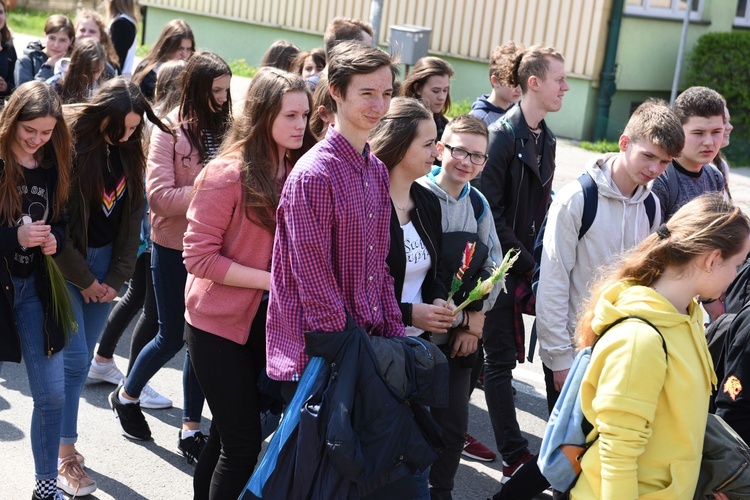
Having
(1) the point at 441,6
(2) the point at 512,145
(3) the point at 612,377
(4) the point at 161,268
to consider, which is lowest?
(4) the point at 161,268

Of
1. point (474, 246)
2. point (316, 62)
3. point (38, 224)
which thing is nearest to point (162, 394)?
point (38, 224)

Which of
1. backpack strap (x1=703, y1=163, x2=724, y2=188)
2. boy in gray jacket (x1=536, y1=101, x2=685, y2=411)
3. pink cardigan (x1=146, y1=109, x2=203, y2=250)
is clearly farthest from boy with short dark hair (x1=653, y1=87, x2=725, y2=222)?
pink cardigan (x1=146, y1=109, x2=203, y2=250)

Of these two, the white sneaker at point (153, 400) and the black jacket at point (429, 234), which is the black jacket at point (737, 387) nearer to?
the black jacket at point (429, 234)

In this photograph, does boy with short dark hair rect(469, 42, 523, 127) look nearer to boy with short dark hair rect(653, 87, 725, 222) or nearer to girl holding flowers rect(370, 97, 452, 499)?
boy with short dark hair rect(653, 87, 725, 222)

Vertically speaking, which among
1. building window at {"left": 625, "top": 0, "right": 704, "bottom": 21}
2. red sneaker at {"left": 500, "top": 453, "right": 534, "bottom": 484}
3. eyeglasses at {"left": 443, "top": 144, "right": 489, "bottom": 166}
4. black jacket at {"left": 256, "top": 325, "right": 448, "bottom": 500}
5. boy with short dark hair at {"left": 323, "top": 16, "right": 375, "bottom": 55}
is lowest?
red sneaker at {"left": 500, "top": 453, "right": 534, "bottom": 484}

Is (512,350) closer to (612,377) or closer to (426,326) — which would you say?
(426,326)

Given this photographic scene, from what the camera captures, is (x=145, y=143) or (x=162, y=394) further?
(x=162, y=394)

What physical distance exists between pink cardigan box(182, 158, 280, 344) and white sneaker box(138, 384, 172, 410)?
1803mm

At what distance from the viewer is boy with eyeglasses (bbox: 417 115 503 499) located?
4258 millimetres

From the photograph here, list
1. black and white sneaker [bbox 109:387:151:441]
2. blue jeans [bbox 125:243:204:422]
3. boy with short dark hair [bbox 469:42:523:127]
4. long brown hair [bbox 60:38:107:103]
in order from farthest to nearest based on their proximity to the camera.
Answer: long brown hair [bbox 60:38:107:103], boy with short dark hair [bbox 469:42:523:127], black and white sneaker [bbox 109:387:151:441], blue jeans [bbox 125:243:204:422]

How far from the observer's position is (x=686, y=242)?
3053 millimetres

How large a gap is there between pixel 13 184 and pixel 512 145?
252 centimetres

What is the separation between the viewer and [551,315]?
167 inches

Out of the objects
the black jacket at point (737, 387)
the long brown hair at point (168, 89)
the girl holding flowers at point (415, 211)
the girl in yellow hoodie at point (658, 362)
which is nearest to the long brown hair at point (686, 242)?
the girl in yellow hoodie at point (658, 362)
